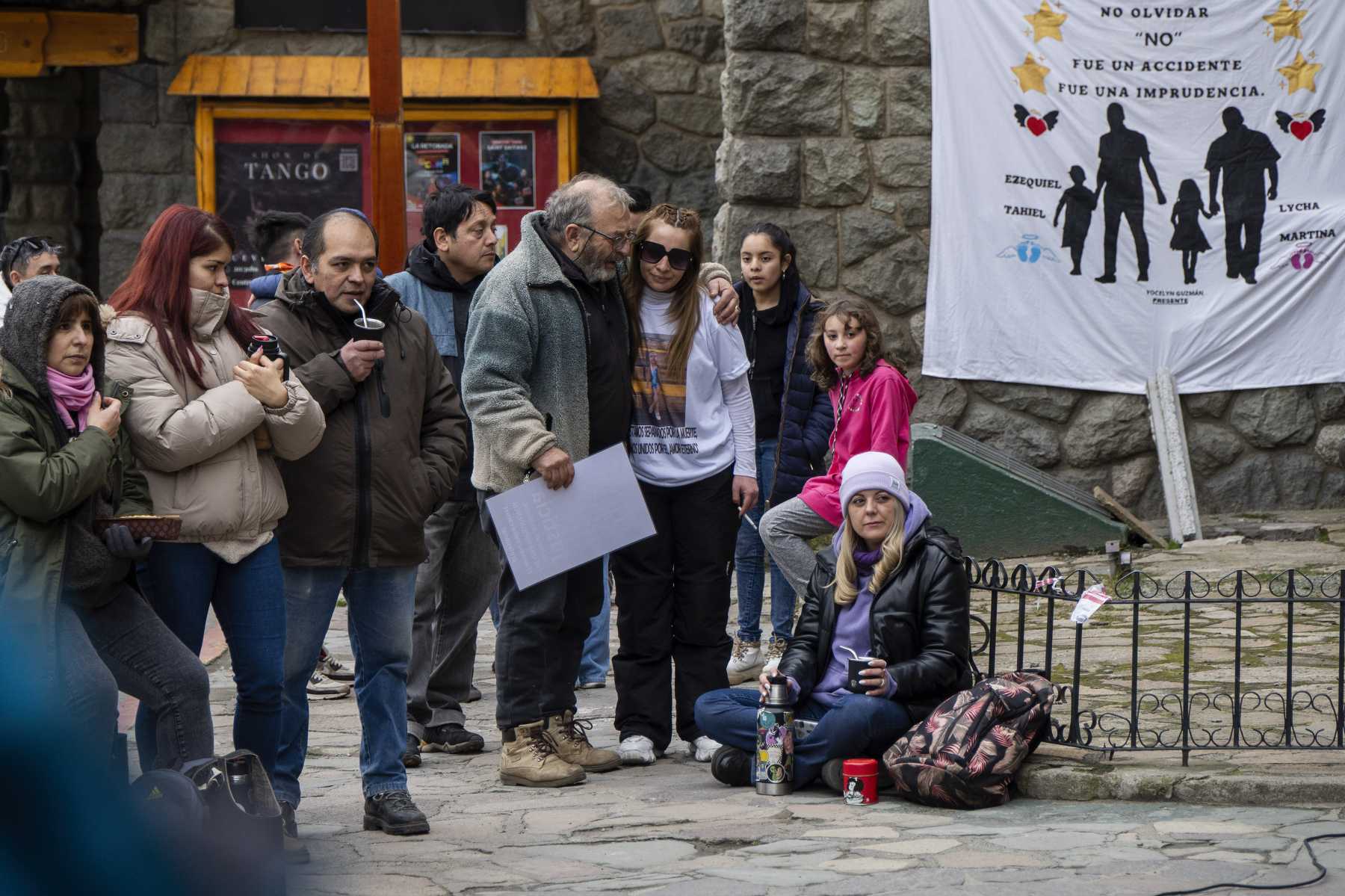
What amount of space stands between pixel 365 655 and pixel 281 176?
744 cm

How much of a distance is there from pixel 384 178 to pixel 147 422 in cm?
317

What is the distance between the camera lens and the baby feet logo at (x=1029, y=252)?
9992mm

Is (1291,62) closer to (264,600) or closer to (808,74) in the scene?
(808,74)

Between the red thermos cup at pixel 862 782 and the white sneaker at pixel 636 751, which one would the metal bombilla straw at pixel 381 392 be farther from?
the red thermos cup at pixel 862 782

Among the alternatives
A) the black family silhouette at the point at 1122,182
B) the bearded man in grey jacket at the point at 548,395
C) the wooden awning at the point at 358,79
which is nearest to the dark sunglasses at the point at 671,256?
the bearded man in grey jacket at the point at 548,395

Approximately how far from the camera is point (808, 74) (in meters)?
9.89

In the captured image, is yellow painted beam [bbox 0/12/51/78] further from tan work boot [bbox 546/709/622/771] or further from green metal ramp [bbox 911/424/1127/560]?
tan work boot [bbox 546/709/622/771]

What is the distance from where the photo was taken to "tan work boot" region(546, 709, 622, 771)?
602 cm

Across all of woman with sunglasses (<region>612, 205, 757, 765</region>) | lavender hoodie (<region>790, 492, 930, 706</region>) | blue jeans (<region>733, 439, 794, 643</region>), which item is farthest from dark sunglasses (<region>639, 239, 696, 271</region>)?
blue jeans (<region>733, 439, 794, 643</region>)

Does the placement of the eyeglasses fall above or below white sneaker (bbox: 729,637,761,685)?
above

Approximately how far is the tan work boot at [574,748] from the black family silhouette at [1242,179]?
5.52 metres

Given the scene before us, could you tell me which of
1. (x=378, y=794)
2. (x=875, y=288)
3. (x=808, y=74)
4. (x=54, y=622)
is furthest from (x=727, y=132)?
(x=54, y=622)

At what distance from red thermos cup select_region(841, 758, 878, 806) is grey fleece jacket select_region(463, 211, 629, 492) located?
1.33m

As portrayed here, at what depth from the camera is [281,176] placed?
1193 centimetres
